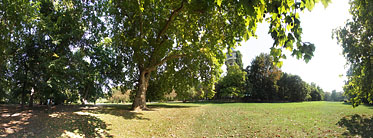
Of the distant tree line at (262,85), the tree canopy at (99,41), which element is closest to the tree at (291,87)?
the distant tree line at (262,85)

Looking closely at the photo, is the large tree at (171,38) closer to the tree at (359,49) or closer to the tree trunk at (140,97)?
the tree trunk at (140,97)

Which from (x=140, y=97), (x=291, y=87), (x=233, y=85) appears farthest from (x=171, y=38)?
(x=291, y=87)

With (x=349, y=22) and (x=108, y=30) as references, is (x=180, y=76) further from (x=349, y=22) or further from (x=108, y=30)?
(x=349, y=22)

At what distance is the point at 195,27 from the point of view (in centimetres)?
1250

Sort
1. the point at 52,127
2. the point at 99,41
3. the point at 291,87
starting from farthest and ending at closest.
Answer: the point at 291,87
the point at 99,41
the point at 52,127

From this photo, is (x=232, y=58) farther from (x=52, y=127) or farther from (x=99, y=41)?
(x=52, y=127)

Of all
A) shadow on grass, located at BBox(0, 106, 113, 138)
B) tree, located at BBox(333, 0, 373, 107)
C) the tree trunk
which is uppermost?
tree, located at BBox(333, 0, 373, 107)

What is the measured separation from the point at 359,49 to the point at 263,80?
43.6 meters

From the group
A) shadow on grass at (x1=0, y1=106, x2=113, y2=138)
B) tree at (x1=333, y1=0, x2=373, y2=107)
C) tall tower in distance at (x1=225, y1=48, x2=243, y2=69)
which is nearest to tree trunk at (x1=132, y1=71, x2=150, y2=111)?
shadow on grass at (x1=0, y1=106, x2=113, y2=138)

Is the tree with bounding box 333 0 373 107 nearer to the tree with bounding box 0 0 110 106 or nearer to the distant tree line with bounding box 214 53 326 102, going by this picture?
the tree with bounding box 0 0 110 106

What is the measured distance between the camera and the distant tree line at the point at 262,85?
158 ft

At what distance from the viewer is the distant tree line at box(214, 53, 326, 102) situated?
48.2 meters

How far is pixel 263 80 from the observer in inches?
2064

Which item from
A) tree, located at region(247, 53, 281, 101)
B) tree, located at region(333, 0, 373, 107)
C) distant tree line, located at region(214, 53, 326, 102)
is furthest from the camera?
tree, located at region(247, 53, 281, 101)
